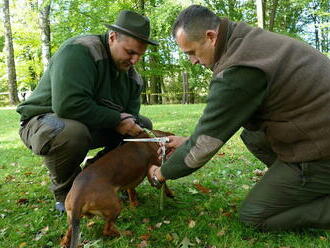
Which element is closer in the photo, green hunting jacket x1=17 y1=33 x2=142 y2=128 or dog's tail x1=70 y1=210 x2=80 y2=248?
dog's tail x1=70 y1=210 x2=80 y2=248

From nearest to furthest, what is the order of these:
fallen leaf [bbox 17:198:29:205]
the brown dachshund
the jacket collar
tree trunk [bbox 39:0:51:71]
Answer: the jacket collar
the brown dachshund
fallen leaf [bbox 17:198:29:205]
tree trunk [bbox 39:0:51:71]

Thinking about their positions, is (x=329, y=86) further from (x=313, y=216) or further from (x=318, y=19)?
(x=318, y=19)

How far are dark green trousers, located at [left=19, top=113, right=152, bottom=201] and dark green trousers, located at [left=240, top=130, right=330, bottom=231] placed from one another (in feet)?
5.77

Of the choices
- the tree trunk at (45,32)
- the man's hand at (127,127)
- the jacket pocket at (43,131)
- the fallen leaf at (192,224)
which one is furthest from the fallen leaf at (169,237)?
the tree trunk at (45,32)

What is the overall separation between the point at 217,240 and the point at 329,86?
5.20 ft

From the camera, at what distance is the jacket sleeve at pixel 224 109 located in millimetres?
2555

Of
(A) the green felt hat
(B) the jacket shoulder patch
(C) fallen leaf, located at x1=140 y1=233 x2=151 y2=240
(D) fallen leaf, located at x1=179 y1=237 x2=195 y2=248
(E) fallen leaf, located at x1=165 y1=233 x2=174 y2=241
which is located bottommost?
(C) fallen leaf, located at x1=140 y1=233 x2=151 y2=240

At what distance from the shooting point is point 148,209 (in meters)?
3.81

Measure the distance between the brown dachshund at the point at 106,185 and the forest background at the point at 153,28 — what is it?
14.5 m

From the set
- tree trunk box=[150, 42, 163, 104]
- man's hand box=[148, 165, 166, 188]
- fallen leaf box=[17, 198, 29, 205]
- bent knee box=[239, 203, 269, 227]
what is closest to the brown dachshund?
man's hand box=[148, 165, 166, 188]

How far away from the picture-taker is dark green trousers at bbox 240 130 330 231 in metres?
2.97

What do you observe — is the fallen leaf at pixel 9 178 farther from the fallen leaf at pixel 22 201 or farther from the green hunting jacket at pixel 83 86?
the green hunting jacket at pixel 83 86

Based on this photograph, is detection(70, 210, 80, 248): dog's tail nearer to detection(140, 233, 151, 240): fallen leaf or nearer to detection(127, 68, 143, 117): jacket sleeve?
detection(140, 233, 151, 240): fallen leaf

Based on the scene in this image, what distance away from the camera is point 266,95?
8.81 ft
